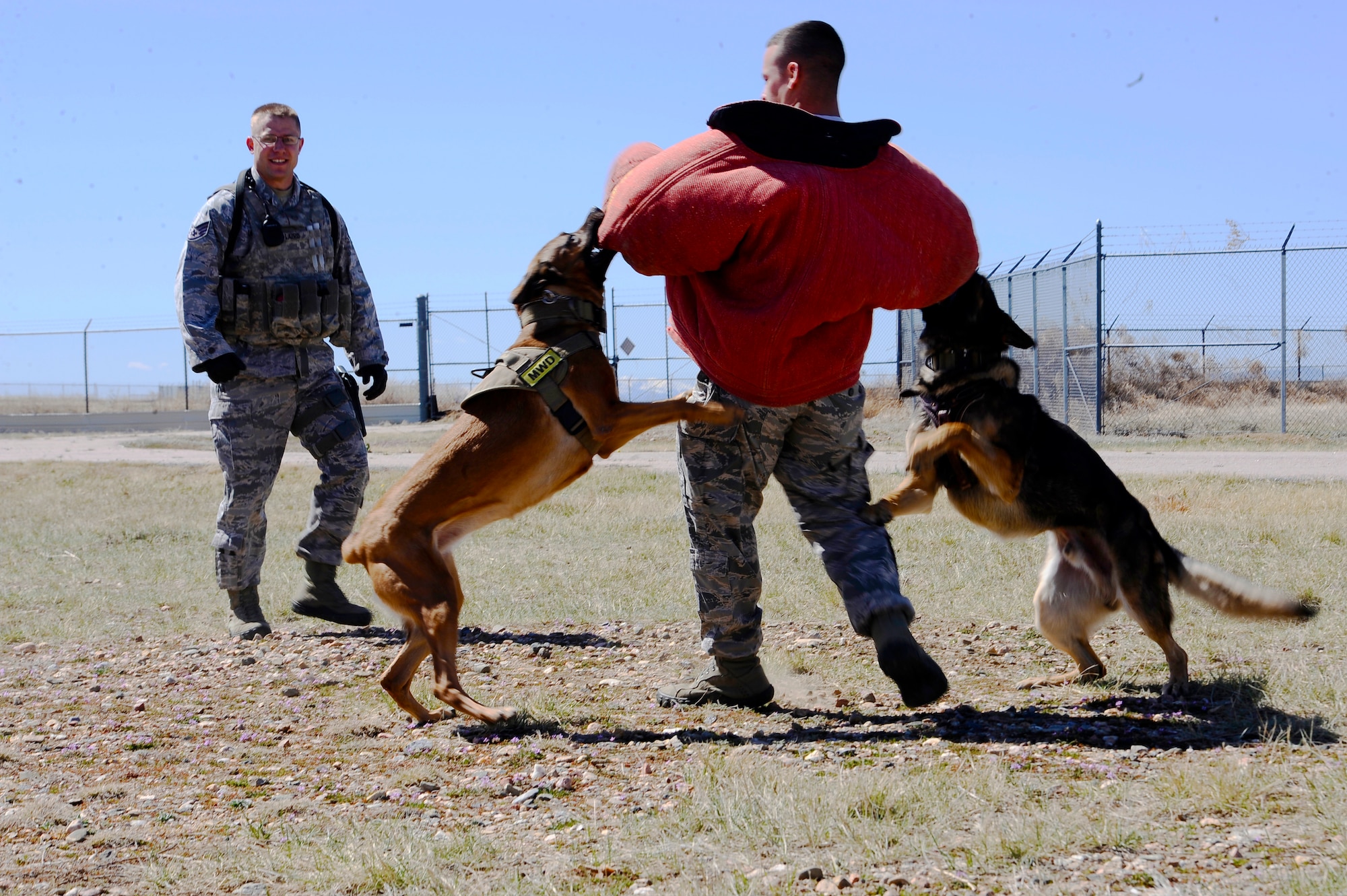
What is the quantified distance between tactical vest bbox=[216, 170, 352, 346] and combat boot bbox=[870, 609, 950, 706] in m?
3.15

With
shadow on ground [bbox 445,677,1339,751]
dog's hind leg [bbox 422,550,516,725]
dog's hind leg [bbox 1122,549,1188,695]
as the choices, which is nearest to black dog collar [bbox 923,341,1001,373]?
dog's hind leg [bbox 1122,549,1188,695]

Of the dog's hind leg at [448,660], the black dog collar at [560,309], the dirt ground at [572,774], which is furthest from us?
the black dog collar at [560,309]

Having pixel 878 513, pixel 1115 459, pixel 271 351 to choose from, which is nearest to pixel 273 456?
pixel 271 351

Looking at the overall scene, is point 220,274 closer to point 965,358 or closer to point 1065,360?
point 965,358

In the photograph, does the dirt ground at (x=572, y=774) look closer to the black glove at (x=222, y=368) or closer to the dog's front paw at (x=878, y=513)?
the dog's front paw at (x=878, y=513)

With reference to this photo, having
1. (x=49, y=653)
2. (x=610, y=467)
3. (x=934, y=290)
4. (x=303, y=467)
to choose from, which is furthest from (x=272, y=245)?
(x=303, y=467)

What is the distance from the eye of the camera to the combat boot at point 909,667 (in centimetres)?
312

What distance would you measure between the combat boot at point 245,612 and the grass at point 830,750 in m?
0.31

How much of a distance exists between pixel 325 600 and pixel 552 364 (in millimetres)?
2319

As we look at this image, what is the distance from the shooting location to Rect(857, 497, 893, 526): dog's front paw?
3479 mm

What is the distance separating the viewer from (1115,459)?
11.9 meters

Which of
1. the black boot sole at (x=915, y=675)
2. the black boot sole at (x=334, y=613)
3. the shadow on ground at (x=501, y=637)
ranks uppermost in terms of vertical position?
the black boot sole at (x=915, y=675)

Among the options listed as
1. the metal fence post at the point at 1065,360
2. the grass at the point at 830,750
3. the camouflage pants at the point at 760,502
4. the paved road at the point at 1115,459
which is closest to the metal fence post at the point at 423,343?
the paved road at the point at 1115,459

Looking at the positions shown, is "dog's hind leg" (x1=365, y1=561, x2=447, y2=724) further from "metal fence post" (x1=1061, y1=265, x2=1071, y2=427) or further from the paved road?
"metal fence post" (x1=1061, y1=265, x2=1071, y2=427)
